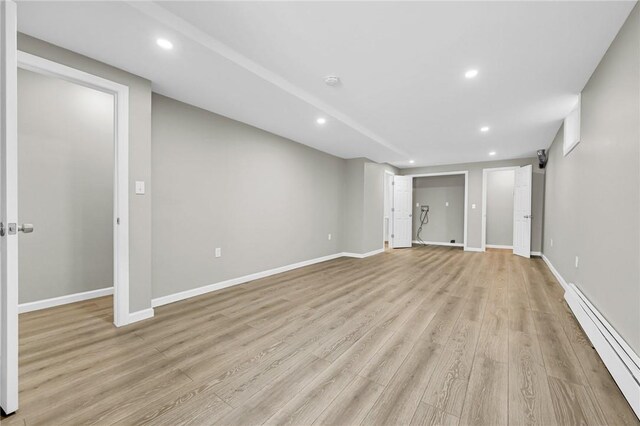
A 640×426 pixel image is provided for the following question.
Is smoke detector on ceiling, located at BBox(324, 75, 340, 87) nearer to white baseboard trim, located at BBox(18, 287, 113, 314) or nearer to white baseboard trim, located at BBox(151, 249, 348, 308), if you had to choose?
white baseboard trim, located at BBox(151, 249, 348, 308)

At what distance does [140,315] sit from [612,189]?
13.4 ft

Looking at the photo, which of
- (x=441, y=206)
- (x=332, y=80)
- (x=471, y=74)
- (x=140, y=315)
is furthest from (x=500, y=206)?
(x=140, y=315)

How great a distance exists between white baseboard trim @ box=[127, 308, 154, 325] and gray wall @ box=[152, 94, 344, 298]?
12.8 inches

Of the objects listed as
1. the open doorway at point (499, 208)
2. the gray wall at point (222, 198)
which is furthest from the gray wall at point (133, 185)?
the open doorway at point (499, 208)

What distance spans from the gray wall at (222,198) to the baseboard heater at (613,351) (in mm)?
3686

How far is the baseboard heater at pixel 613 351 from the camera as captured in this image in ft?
4.72

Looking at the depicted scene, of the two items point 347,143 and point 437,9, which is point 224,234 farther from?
point 437,9

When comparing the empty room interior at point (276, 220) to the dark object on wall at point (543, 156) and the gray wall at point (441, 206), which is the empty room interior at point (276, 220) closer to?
the dark object on wall at point (543, 156)

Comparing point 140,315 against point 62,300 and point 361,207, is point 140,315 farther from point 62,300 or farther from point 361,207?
point 361,207

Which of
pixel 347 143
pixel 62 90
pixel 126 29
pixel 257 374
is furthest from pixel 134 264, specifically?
pixel 347 143

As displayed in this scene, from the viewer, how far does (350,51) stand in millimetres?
2232

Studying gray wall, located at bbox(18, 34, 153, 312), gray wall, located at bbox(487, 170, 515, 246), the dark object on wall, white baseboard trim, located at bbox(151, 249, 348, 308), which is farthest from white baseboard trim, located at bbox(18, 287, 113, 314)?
gray wall, located at bbox(487, 170, 515, 246)

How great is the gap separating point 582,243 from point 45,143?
18.9ft

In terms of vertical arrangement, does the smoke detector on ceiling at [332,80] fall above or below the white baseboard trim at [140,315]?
above
